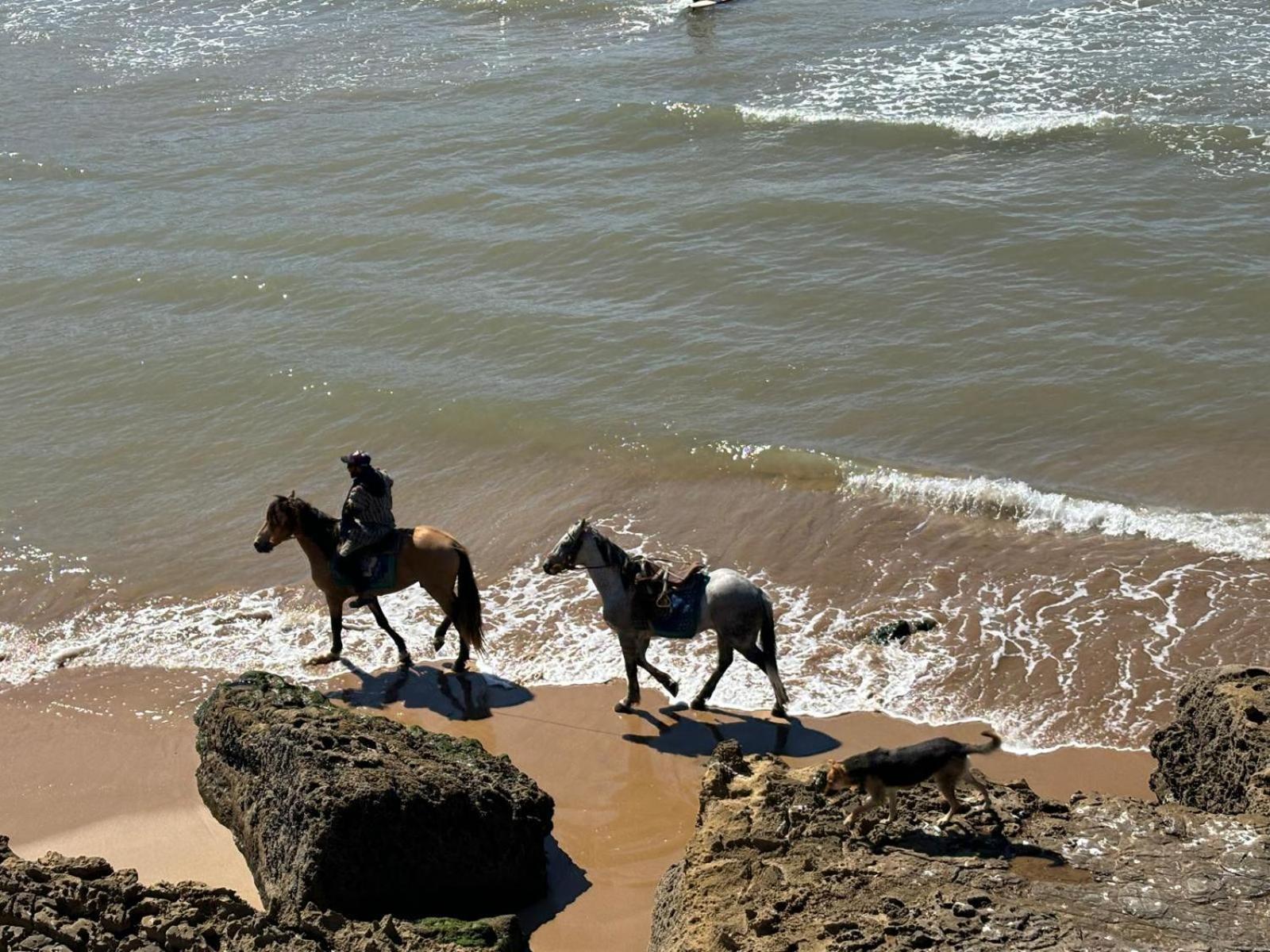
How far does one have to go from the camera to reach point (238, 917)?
7.79 m

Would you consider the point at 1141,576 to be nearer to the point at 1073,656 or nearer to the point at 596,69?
the point at 1073,656

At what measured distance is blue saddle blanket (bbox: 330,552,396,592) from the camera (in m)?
12.4

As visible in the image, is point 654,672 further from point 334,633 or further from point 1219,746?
point 1219,746

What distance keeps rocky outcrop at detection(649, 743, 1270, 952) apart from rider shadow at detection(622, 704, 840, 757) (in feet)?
7.51

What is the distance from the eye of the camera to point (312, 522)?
12695mm

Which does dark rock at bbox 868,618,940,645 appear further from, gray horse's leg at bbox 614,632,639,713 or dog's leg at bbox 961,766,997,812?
dog's leg at bbox 961,766,997,812

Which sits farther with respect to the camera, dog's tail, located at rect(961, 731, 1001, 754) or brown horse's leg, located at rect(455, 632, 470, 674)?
brown horse's leg, located at rect(455, 632, 470, 674)

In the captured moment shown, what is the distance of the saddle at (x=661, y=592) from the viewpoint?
11.1m

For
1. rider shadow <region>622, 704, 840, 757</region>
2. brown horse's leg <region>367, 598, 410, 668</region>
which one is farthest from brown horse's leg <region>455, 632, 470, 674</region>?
rider shadow <region>622, 704, 840, 757</region>

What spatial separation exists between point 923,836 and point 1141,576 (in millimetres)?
5758

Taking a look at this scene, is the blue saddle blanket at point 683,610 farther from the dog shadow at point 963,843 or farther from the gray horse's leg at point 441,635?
the dog shadow at point 963,843

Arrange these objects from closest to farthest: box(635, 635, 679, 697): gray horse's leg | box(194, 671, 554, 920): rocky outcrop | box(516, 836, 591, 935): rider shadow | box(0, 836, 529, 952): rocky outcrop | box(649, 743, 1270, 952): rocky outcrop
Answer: box(649, 743, 1270, 952): rocky outcrop
box(0, 836, 529, 952): rocky outcrop
box(194, 671, 554, 920): rocky outcrop
box(516, 836, 591, 935): rider shadow
box(635, 635, 679, 697): gray horse's leg

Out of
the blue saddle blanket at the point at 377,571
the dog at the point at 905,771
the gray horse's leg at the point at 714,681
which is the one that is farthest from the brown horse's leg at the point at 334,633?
the dog at the point at 905,771

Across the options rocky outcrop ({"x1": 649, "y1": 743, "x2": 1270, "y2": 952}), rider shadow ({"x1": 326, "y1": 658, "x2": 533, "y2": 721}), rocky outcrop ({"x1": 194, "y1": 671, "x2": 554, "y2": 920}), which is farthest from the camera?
rider shadow ({"x1": 326, "y1": 658, "x2": 533, "y2": 721})
